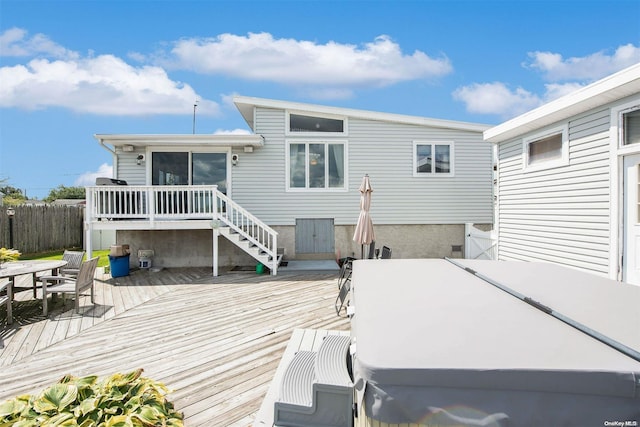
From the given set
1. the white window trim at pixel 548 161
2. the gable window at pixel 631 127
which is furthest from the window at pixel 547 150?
the gable window at pixel 631 127

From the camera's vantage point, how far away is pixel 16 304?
19.8ft

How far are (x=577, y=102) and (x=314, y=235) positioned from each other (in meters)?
6.93

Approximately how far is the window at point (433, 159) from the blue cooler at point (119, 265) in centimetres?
866

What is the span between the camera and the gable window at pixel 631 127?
454cm

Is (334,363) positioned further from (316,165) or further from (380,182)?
(380,182)

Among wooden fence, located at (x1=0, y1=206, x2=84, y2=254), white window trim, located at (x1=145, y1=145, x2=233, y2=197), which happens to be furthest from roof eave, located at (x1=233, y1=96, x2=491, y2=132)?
wooden fence, located at (x1=0, y1=206, x2=84, y2=254)

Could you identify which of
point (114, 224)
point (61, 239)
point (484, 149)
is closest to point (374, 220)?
point (484, 149)

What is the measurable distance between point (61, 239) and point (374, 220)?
12.9 meters

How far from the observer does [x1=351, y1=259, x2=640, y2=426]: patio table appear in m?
1.19

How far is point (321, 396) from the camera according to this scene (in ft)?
6.49

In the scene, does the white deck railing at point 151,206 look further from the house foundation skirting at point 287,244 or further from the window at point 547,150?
the window at point 547,150

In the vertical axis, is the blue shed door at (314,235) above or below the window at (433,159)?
below

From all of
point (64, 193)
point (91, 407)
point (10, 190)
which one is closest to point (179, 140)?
point (91, 407)

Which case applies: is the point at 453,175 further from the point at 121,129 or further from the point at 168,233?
the point at 121,129
